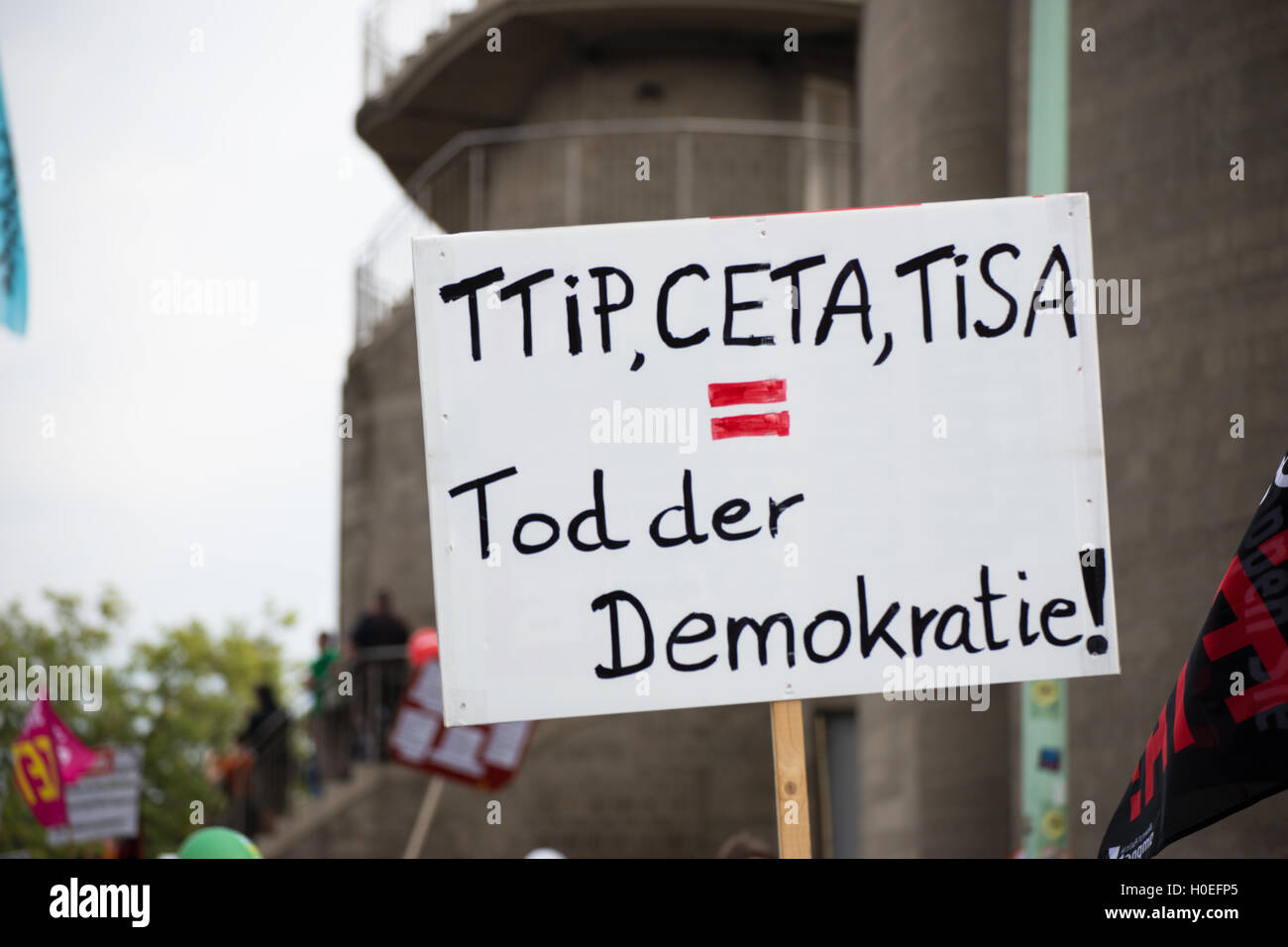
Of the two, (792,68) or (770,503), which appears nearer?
(770,503)

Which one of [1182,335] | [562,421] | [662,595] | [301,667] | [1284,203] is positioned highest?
[1284,203]

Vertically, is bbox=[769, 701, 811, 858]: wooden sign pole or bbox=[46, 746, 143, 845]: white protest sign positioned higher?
bbox=[769, 701, 811, 858]: wooden sign pole

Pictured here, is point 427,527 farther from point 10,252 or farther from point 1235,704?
point 1235,704

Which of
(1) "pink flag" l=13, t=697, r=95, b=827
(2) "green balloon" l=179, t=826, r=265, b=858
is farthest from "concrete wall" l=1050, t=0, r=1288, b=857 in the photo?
(1) "pink flag" l=13, t=697, r=95, b=827

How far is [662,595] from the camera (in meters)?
3.54

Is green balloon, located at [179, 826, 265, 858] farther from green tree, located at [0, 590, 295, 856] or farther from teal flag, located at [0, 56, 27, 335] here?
green tree, located at [0, 590, 295, 856]

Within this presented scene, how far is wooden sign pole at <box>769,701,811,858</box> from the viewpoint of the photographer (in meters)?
3.27

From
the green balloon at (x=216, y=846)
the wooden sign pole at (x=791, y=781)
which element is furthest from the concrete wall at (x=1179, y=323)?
the wooden sign pole at (x=791, y=781)

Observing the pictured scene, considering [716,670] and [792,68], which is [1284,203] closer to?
[716,670]

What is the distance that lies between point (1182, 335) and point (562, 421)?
7357 mm

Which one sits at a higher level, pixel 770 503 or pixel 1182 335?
pixel 1182 335

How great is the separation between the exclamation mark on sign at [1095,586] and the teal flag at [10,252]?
557 cm
